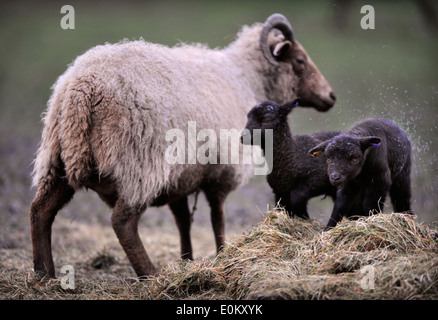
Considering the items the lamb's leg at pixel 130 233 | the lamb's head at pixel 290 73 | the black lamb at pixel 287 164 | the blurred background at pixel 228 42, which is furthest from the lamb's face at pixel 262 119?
the lamb's head at pixel 290 73

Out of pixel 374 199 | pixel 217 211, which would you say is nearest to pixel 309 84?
pixel 217 211

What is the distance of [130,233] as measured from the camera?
16.6ft

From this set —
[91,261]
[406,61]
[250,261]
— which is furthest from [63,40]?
[250,261]

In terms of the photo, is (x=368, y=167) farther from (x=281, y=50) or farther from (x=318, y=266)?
(x=281, y=50)

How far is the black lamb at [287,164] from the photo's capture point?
5.20m

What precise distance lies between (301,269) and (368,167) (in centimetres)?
120

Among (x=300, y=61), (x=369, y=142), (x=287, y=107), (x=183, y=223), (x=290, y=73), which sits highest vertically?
(x=300, y=61)

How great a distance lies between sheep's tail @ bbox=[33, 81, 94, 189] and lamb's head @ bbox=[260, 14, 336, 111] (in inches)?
125

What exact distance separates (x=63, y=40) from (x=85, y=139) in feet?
53.6

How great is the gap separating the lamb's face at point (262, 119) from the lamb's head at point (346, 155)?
82cm

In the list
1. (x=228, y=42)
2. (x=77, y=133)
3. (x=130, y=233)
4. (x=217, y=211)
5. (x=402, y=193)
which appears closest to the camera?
(x=77, y=133)

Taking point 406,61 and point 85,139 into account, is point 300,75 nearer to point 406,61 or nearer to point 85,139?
point 406,61

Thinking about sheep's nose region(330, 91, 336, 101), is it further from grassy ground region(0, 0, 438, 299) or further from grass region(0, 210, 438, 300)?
grass region(0, 210, 438, 300)

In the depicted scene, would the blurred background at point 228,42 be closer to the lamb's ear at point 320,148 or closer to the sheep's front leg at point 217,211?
the sheep's front leg at point 217,211
